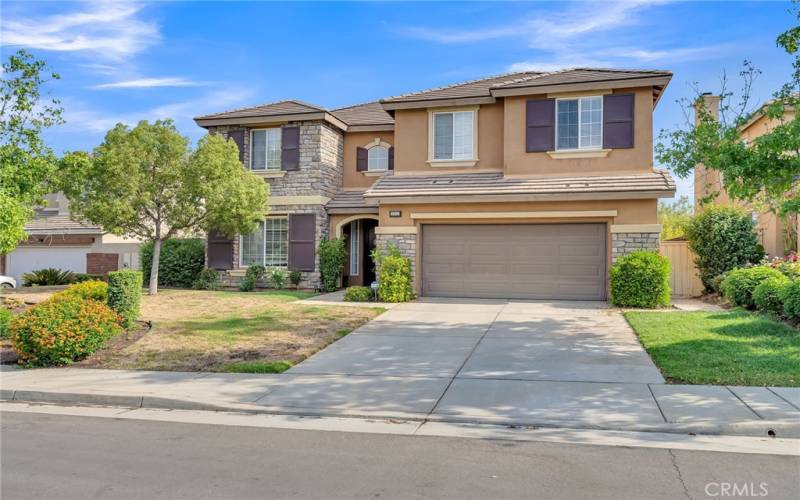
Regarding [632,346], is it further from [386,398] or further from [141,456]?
[141,456]

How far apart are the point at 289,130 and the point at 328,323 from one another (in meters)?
9.51

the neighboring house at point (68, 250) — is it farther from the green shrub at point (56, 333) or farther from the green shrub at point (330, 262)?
the green shrub at point (56, 333)

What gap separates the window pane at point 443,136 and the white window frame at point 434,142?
0.05 meters

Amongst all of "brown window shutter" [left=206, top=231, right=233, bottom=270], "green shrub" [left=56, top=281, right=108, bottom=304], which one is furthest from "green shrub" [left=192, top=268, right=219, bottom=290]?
"green shrub" [left=56, top=281, right=108, bottom=304]

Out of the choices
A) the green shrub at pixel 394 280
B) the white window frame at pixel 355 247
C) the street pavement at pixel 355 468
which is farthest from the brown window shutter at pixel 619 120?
the street pavement at pixel 355 468

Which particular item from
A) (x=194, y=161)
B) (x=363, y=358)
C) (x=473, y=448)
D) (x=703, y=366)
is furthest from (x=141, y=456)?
(x=194, y=161)

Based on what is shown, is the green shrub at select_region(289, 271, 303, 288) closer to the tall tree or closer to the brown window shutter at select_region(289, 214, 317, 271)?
the brown window shutter at select_region(289, 214, 317, 271)

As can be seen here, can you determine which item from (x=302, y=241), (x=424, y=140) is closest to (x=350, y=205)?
(x=302, y=241)

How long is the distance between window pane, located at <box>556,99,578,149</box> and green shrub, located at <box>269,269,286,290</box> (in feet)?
32.1

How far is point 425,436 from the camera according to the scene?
601cm

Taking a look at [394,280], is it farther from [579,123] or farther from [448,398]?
[448,398]

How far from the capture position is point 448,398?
7.32m

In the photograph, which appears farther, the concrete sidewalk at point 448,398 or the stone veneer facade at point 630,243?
the stone veneer facade at point 630,243

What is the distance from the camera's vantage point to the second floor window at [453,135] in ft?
61.0
